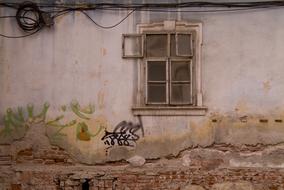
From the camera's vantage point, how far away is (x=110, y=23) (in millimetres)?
8773

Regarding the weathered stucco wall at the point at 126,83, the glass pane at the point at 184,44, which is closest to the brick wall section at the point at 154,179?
the weathered stucco wall at the point at 126,83

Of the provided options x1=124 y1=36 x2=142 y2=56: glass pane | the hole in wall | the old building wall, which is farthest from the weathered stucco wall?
the hole in wall

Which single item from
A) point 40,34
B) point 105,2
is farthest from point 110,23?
point 40,34

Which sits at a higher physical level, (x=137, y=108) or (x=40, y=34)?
(x=40, y=34)

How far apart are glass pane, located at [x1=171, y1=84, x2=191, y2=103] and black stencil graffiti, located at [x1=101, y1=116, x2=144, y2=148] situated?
62 cm

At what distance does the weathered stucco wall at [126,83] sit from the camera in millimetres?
8617

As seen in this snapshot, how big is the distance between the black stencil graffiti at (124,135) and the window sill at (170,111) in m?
0.13

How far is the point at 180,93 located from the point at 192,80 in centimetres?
27

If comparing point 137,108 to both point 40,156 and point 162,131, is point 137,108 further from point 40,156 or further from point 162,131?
point 40,156

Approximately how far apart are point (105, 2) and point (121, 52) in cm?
80

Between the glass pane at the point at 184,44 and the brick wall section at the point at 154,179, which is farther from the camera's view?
A: the glass pane at the point at 184,44

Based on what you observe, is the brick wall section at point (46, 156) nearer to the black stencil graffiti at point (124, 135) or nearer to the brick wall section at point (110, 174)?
Answer: the brick wall section at point (110, 174)

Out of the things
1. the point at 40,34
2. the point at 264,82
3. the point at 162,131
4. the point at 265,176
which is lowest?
the point at 265,176

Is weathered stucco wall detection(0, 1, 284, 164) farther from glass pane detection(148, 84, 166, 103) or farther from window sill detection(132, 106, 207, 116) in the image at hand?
glass pane detection(148, 84, 166, 103)
